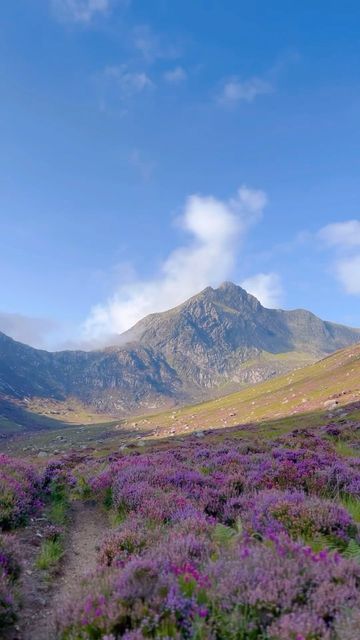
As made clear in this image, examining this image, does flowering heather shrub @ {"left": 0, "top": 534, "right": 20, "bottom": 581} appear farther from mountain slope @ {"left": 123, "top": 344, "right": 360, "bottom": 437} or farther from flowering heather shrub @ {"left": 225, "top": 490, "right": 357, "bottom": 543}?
mountain slope @ {"left": 123, "top": 344, "right": 360, "bottom": 437}

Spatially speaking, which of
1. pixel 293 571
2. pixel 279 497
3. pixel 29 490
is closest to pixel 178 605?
pixel 293 571

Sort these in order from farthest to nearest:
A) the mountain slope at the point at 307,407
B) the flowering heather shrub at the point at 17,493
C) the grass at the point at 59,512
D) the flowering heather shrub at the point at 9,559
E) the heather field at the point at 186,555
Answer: the mountain slope at the point at 307,407, the grass at the point at 59,512, the flowering heather shrub at the point at 17,493, the flowering heather shrub at the point at 9,559, the heather field at the point at 186,555

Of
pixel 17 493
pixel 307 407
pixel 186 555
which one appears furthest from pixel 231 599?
pixel 307 407

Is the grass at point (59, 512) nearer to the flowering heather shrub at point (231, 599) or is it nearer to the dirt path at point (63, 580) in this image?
the dirt path at point (63, 580)

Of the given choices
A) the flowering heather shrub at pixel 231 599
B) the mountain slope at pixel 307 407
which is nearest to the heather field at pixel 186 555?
the flowering heather shrub at pixel 231 599

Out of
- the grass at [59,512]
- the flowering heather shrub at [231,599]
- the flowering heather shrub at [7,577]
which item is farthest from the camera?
the grass at [59,512]

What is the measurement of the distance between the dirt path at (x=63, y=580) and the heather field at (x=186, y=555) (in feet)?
0.12

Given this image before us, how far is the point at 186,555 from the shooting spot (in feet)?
20.4

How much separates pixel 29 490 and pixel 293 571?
406 inches

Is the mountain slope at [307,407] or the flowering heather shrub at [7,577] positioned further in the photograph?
the mountain slope at [307,407]

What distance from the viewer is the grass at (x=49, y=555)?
28.6 ft

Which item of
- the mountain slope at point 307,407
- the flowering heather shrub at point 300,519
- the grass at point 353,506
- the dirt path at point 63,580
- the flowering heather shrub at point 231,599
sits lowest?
the mountain slope at point 307,407

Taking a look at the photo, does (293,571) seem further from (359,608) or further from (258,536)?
(258,536)

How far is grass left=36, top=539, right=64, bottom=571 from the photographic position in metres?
8.73
